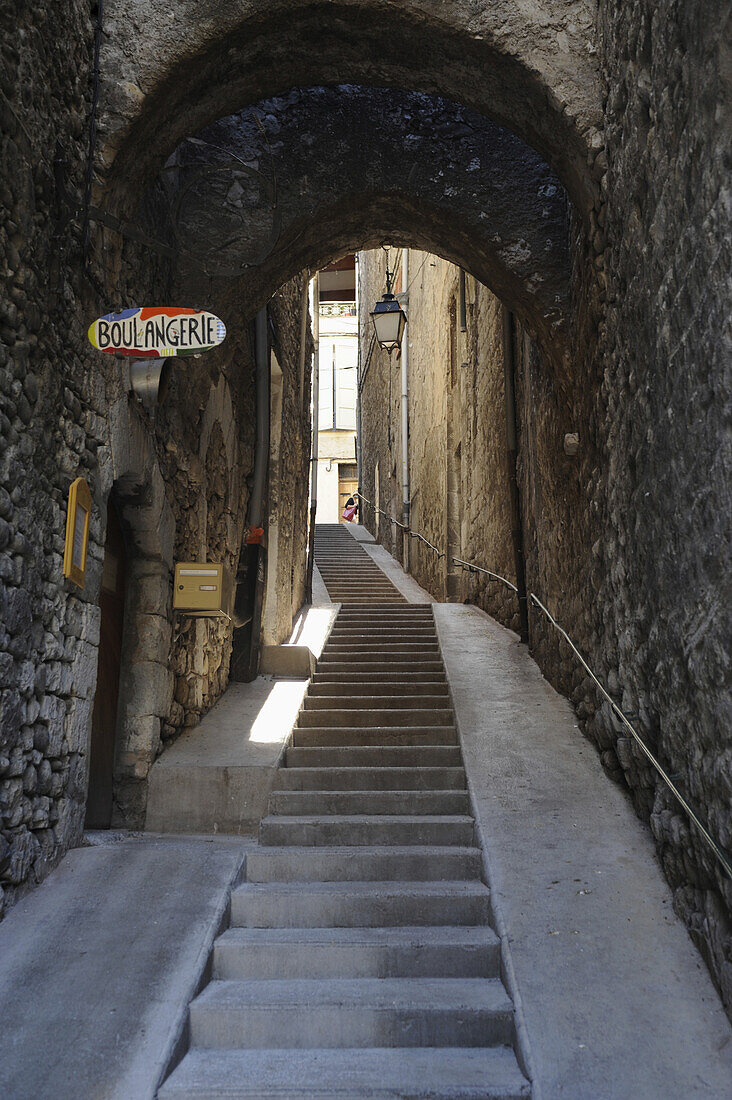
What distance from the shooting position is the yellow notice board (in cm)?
346

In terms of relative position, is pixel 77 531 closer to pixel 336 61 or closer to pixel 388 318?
pixel 336 61

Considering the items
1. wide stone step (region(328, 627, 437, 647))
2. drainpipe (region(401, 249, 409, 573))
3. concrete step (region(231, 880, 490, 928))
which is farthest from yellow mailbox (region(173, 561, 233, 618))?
drainpipe (region(401, 249, 409, 573))

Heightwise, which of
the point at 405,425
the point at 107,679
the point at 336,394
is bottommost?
the point at 107,679

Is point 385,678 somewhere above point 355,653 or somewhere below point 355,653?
below

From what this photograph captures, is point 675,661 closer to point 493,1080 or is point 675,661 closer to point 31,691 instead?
point 493,1080

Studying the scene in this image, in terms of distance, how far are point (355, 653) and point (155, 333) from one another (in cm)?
381

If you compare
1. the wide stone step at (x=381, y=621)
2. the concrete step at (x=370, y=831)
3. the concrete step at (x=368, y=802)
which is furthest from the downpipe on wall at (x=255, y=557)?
the concrete step at (x=370, y=831)

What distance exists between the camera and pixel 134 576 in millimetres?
4746

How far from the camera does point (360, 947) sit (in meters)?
2.99

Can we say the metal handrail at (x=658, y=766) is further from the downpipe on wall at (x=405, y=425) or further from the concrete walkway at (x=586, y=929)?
the downpipe on wall at (x=405, y=425)

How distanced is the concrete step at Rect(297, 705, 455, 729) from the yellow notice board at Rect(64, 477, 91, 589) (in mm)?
2076

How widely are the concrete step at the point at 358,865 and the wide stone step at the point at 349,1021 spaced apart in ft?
2.61

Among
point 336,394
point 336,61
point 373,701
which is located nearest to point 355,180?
point 336,61

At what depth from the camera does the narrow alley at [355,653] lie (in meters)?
2.59
